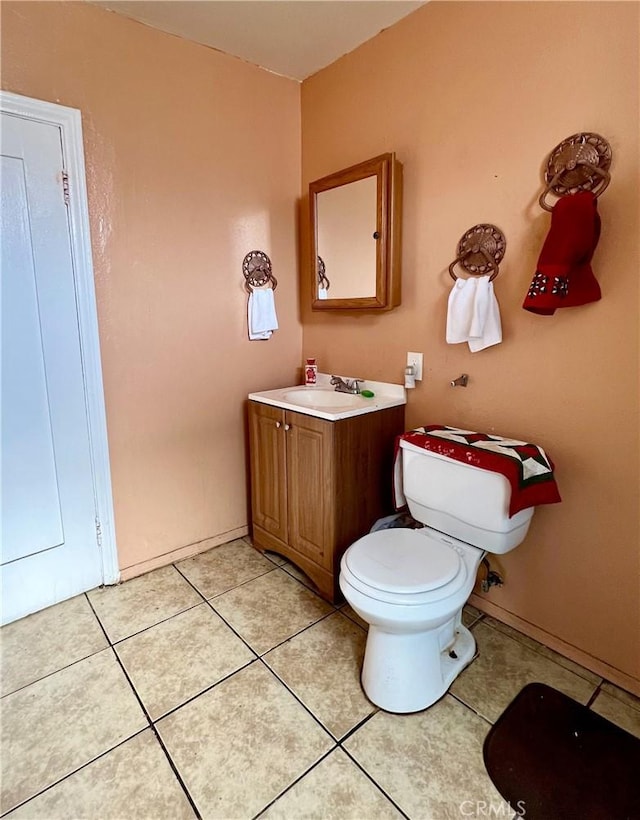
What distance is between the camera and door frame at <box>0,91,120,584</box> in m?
1.68

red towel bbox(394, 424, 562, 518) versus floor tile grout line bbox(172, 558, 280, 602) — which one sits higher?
red towel bbox(394, 424, 562, 518)

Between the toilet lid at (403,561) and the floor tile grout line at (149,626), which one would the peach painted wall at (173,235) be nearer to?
the floor tile grout line at (149,626)

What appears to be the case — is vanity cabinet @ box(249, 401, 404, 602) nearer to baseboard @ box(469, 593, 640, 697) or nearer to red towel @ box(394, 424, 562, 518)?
red towel @ box(394, 424, 562, 518)

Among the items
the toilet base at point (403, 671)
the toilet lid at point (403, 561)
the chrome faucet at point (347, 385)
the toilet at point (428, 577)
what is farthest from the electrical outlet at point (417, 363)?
the toilet base at point (403, 671)

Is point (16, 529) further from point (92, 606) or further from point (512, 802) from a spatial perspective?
point (512, 802)

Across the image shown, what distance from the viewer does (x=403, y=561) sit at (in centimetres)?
145

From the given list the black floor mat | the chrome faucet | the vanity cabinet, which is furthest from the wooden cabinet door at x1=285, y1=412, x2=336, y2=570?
the black floor mat

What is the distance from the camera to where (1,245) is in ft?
5.41

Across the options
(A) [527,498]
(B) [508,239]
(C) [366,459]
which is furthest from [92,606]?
(B) [508,239]

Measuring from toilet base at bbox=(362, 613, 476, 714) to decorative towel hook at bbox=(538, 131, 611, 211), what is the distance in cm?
151

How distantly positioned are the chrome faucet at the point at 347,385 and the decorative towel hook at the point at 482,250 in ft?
2.42

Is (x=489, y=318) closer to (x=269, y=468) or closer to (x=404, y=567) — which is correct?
(x=404, y=567)

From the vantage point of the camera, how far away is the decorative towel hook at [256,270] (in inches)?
91.4

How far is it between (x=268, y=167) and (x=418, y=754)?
258 cm
